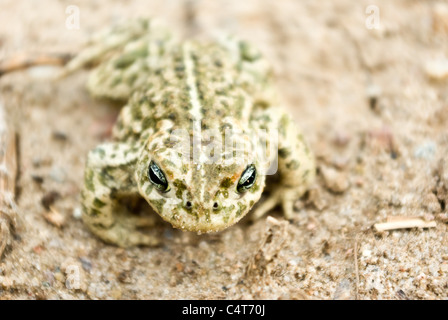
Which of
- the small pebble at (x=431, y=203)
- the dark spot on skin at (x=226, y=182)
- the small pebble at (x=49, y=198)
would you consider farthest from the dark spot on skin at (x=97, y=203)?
the small pebble at (x=431, y=203)

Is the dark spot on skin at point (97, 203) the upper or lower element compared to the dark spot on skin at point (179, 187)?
lower

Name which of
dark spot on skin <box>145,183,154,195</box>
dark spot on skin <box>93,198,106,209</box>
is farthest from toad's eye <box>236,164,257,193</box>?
dark spot on skin <box>93,198,106,209</box>

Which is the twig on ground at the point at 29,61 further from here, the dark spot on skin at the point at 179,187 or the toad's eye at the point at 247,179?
the toad's eye at the point at 247,179

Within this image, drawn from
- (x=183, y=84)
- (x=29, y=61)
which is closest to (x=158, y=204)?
(x=183, y=84)

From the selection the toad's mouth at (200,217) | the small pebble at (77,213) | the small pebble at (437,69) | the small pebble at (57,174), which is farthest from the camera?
the small pebble at (437,69)

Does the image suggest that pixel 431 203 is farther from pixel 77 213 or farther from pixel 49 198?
pixel 49 198

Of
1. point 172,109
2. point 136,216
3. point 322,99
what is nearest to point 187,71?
point 172,109
